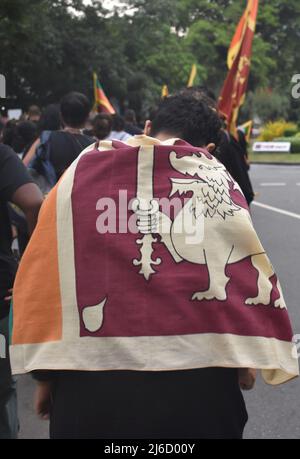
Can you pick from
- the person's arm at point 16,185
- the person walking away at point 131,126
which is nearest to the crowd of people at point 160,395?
the person's arm at point 16,185

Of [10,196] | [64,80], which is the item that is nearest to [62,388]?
[10,196]

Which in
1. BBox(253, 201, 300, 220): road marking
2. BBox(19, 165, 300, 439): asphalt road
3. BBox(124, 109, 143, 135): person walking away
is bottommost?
BBox(253, 201, 300, 220): road marking

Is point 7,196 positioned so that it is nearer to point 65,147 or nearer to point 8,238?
point 8,238

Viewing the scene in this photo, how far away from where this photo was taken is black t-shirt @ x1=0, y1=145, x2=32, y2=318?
2498 mm

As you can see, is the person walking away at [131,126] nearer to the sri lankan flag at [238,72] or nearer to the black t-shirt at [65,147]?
the sri lankan flag at [238,72]

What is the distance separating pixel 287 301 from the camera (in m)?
5.65

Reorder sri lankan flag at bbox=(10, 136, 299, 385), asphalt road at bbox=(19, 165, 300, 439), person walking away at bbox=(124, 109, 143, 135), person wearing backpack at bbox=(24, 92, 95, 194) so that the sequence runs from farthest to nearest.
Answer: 1. person walking away at bbox=(124, 109, 143, 135)
2. person wearing backpack at bbox=(24, 92, 95, 194)
3. asphalt road at bbox=(19, 165, 300, 439)
4. sri lankan flag at bbox=(10, 136, 299, 385)

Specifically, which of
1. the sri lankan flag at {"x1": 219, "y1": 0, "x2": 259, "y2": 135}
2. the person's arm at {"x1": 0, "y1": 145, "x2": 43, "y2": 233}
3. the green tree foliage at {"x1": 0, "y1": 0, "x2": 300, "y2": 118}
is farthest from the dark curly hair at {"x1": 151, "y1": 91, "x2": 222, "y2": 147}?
the green tree foliage at {"x1": 0, "y1": 0, "x2": 300, "y2": 118}

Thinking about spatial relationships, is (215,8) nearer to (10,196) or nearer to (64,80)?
(64,80)

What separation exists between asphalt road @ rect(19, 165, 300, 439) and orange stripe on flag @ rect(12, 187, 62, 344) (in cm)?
187

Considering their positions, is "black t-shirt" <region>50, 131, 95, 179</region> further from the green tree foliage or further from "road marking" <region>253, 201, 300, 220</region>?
the green tree foliage

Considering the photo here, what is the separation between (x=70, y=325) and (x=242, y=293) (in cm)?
42

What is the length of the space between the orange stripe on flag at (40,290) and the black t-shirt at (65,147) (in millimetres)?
2795

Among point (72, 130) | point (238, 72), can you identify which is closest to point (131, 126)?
point (238, 72)
